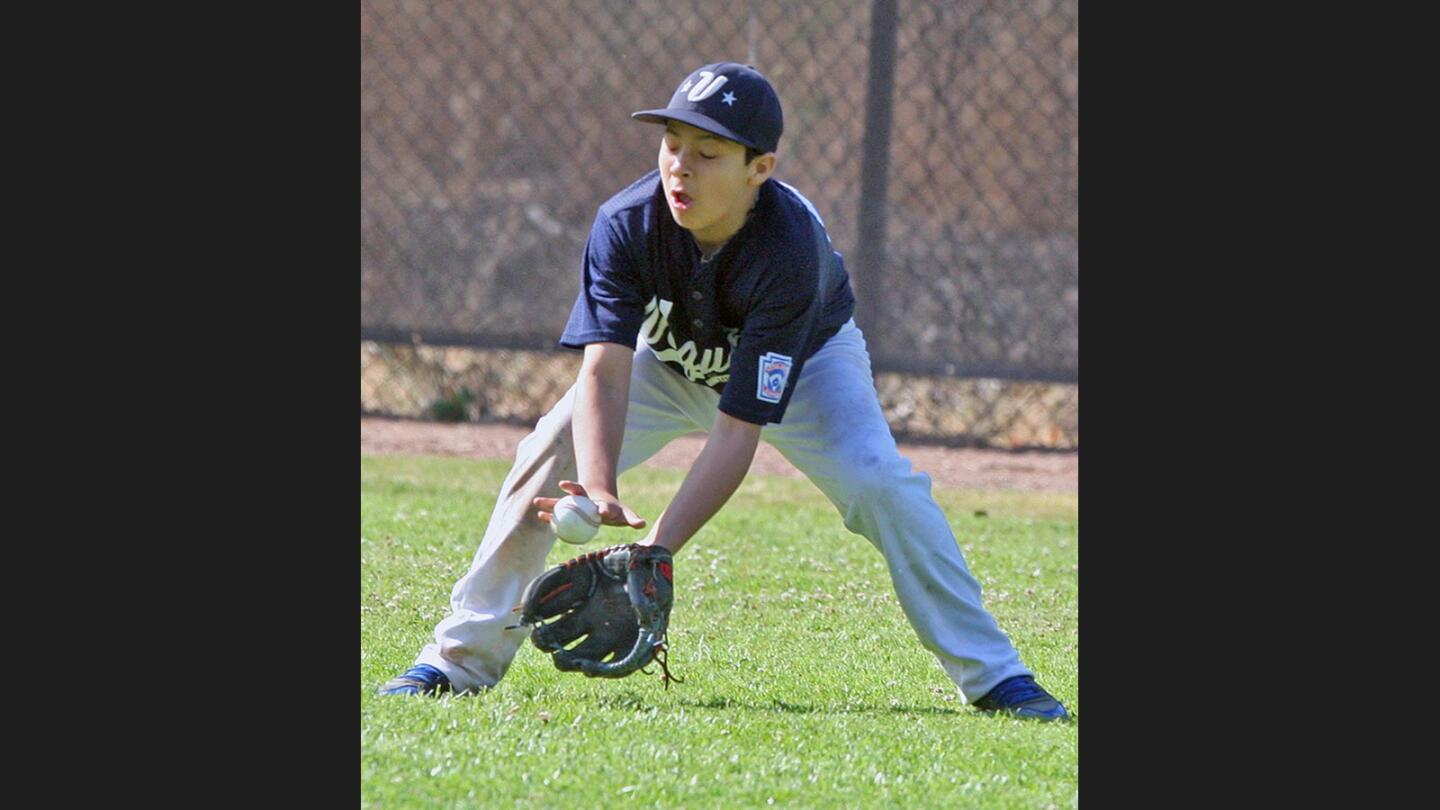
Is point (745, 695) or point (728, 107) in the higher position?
point (728, 107)

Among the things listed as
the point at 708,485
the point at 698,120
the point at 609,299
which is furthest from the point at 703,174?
the point at 708,485

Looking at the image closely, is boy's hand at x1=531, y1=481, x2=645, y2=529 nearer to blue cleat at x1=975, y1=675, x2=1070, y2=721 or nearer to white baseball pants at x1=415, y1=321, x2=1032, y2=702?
white baseball pants at x1=415, y1=321, x2=1032, y2=702

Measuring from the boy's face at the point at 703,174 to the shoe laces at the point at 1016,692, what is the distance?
1.47 meters

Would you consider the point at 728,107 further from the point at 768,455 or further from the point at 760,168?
the point at 768,455

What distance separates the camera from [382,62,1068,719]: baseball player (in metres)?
4.43

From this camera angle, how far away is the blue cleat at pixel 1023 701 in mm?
4652

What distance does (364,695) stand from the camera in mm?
4426

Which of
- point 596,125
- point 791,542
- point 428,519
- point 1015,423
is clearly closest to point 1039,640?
point 791,542

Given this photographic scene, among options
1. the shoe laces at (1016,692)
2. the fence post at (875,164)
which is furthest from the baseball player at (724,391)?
the fence post at (875,164)

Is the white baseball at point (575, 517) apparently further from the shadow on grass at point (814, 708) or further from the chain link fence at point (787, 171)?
the chain link fence at point (787, 171)

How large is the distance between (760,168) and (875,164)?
5.26 meters

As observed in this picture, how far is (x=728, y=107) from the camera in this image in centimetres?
436

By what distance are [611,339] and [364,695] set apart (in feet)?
3.67

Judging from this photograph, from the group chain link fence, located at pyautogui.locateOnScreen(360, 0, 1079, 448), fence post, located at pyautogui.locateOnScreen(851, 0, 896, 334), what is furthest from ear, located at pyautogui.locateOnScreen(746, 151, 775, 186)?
chain link fence, located at pyautogui.locateOnScreen(360, 0, 1079, 448)
